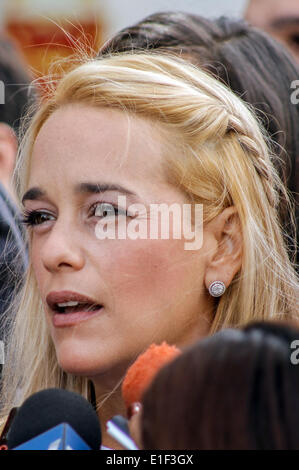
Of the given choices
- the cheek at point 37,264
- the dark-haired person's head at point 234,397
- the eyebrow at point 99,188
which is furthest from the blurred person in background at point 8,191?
the dark-haired person's head at point 234,397

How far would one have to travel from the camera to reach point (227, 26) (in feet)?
7.84

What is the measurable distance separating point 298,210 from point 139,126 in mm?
669

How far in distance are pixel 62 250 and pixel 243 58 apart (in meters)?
1.00

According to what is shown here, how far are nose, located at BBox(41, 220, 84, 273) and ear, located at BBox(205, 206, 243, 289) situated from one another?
0.28 m

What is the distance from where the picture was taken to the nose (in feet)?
4.88

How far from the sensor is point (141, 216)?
1544mm

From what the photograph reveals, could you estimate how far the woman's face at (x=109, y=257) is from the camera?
1.51 metres

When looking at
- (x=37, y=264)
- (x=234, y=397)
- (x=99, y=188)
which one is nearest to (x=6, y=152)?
(x=37, y=264)

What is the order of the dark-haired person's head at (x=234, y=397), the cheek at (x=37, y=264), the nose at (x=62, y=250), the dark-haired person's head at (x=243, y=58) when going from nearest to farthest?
the dark-haired person's head at (x=234, y=397) → the nose at (x=62, y=250) → the cheek at (x=37, y=264) → the dark-haired person's head at (x=243, y=58)

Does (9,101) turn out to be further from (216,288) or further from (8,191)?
(216,288)

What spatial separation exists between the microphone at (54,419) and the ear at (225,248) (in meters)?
0.52

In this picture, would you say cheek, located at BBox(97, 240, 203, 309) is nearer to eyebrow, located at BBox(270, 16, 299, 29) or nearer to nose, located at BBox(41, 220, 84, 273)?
nose, located at BBox(41, 220, 84, 273)

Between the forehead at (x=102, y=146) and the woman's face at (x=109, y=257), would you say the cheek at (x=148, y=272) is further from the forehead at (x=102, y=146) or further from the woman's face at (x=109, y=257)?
the forehead at (x=102, y=146)
